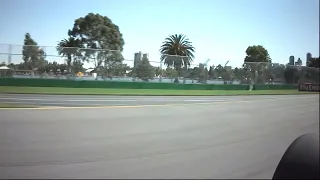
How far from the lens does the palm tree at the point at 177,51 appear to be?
299cm

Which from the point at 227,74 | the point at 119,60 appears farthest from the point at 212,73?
the point at 119,60

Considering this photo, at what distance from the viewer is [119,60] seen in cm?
306

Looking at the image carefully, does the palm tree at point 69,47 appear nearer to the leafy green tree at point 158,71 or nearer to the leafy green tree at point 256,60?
the leafy green tree at point 158,71

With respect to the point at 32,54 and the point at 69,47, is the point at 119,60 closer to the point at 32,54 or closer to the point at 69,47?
the point at 69,47

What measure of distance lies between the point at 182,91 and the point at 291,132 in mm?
1351

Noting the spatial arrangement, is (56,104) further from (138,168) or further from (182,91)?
(182,91)

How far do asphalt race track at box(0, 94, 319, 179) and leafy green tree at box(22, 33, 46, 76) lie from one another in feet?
1.07

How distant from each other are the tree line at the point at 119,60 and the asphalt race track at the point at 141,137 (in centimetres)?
29

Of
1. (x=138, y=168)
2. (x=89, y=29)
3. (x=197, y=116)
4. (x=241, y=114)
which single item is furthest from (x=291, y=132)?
(x=89, y=29)

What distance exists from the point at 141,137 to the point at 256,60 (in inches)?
60.1

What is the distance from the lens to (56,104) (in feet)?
9.90

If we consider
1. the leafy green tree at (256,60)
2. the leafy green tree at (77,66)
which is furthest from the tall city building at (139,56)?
the leafy green tree at (256,60)

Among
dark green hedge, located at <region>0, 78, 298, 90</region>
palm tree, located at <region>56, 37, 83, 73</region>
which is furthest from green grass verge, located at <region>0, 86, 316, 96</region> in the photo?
palm tree, located at <region>56, 37, 83, 73</region>

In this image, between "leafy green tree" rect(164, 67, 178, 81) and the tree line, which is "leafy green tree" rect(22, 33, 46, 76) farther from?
"leafy green tree" rect(164, 67, 178, 81)
